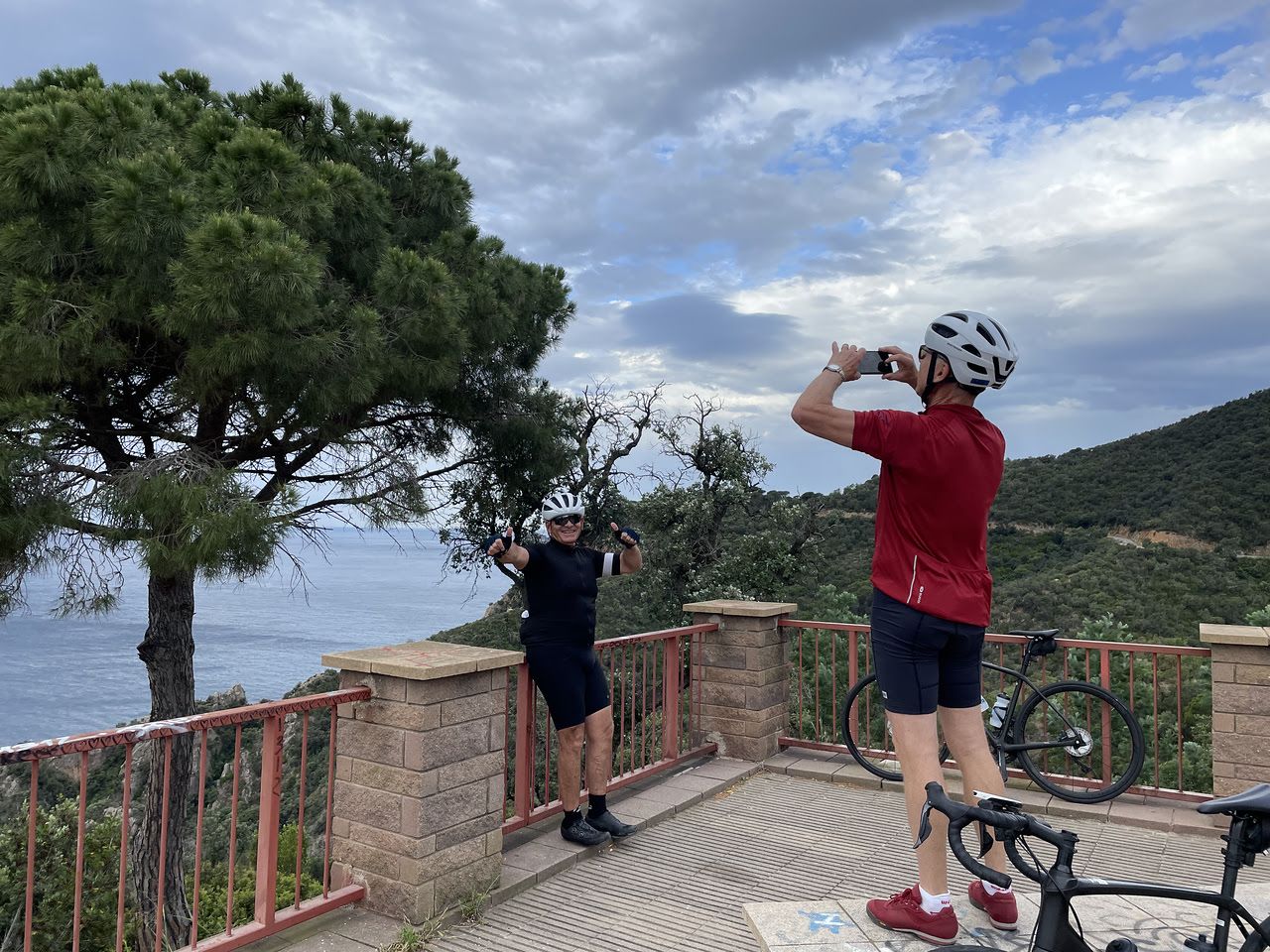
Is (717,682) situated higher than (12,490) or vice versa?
(12,490)

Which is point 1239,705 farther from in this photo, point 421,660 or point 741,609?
point 421,660

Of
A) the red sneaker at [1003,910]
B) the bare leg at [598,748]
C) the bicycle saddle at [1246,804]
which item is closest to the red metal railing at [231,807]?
the bare leg at [598,748]

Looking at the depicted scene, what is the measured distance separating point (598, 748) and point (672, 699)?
5.50 ft

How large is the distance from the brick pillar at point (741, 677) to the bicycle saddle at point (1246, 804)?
15.1 feet

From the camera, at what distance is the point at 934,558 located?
2.93 meters

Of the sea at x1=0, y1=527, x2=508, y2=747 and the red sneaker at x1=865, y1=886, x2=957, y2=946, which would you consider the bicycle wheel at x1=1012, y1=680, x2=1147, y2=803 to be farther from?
the sea at x1=0, y1=527, x2=508, y2=747

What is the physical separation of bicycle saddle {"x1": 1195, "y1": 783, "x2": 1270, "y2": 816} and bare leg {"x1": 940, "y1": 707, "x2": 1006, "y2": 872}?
1.26 m

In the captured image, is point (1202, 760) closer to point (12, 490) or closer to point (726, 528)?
point (726, 528)

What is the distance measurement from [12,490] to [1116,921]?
931 centimetres

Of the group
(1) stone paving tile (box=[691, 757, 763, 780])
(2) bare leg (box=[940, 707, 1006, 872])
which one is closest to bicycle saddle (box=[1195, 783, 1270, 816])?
(2) bare leg (box=[940, 707, 1006, 872])

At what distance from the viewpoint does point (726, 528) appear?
575 inches

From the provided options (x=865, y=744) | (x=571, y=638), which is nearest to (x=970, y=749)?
(x=571, y=638)

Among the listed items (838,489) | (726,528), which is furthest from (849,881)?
(838,489)

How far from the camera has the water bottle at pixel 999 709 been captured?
5512mm
